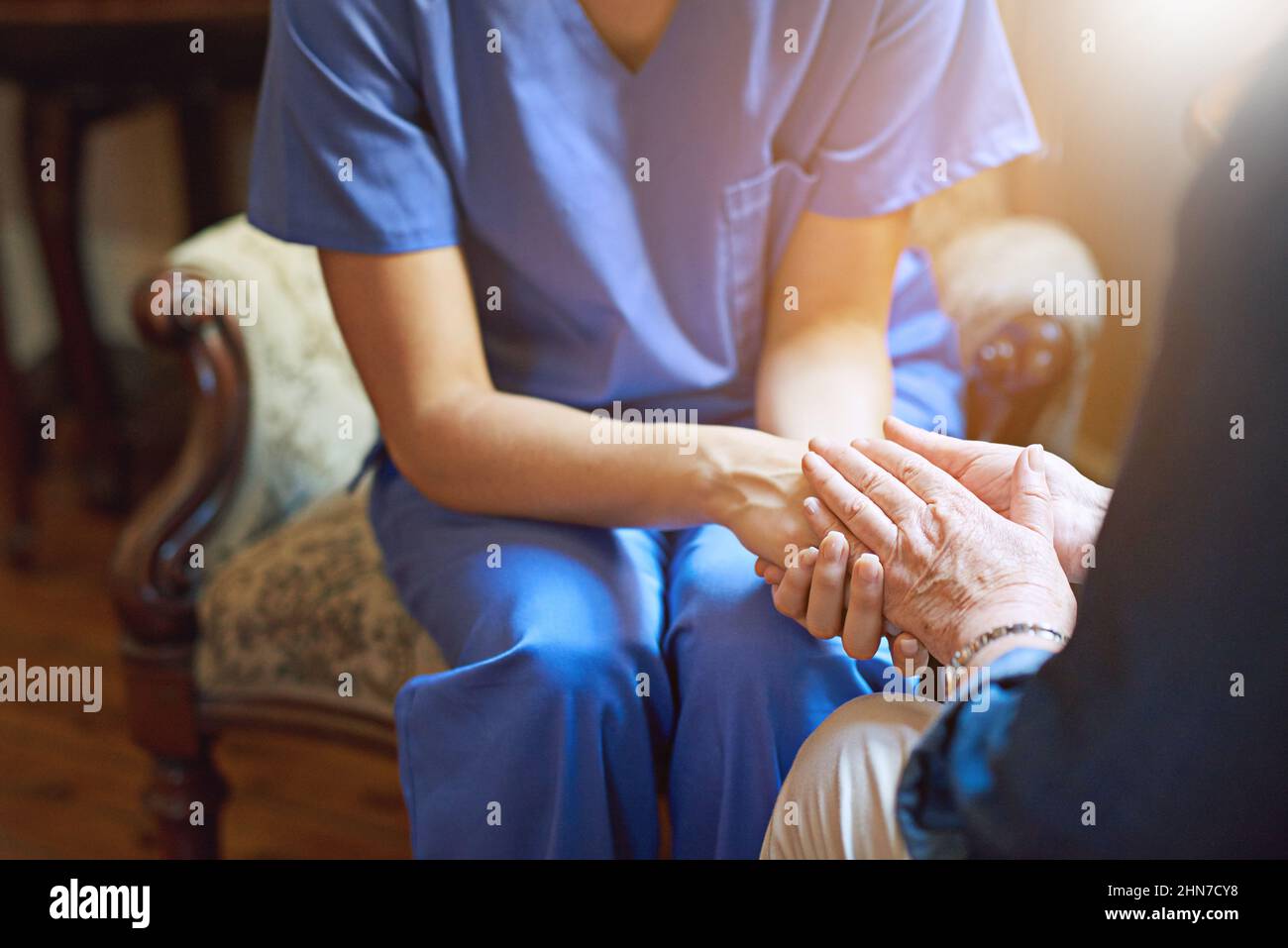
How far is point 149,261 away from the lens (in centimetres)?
236

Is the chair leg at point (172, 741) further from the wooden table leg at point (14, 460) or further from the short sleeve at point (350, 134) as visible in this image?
the wooden table leg at point (14, 460)

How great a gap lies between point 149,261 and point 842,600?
2.01m

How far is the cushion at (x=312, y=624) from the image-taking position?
3.23ft

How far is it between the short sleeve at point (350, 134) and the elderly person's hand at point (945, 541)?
0.33 meters

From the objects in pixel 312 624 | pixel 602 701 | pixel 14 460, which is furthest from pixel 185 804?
pixel 14 460

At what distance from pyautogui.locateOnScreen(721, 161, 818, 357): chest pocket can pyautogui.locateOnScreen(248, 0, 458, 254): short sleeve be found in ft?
0.71

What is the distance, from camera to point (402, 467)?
0.91 meters

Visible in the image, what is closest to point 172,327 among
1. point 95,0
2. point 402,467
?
point 402,467

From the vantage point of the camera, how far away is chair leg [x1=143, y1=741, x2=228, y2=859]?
108 centimetres

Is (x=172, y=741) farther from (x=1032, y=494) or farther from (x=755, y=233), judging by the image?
(x=1032, y=494)

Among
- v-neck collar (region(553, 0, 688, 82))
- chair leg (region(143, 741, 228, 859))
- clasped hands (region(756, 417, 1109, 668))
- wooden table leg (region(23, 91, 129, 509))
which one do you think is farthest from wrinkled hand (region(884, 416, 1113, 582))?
wooden table leg (region(23, 91, 129, 509))

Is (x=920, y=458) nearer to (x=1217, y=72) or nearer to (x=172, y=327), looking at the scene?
(x=172, y=327)

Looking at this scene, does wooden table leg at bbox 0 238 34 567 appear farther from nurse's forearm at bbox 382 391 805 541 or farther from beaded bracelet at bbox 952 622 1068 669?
beaded bracelet at bbox 952 622 1068 669
